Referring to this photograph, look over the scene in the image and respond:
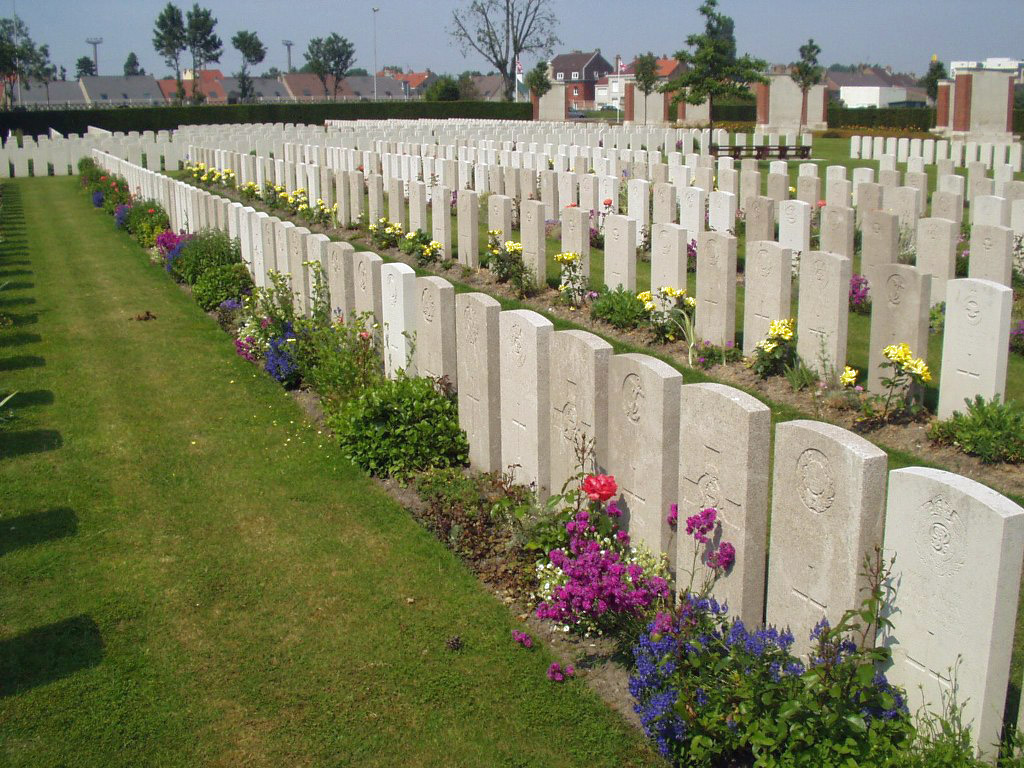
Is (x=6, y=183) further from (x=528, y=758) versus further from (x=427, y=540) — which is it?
(x=528, y=758)

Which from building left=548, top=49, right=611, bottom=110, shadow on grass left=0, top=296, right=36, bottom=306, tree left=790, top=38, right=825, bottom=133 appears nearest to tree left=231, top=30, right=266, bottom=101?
building left=548, top=49, right=611, bottom=110

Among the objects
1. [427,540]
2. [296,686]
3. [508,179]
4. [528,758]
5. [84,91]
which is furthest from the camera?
[84,91]

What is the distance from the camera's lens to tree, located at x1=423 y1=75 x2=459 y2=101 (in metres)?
58.3

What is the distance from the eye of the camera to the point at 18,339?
33.7 ft

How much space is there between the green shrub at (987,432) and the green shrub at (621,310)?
352 centimetres

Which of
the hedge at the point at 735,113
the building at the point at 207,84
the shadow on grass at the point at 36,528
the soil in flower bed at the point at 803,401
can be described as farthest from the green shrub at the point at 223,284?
the building at the point at 207,84

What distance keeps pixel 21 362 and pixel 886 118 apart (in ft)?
149

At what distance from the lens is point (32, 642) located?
4.61 metres

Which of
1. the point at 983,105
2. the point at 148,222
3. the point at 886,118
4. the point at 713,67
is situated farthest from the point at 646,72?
the point at 148,222

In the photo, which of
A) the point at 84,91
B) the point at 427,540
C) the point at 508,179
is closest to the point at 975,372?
the point at 427,540

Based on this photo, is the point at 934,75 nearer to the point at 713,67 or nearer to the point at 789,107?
the point at 789,107

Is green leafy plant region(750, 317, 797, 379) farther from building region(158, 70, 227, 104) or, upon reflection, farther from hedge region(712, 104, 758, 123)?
building region(158, 70, 227, 104)

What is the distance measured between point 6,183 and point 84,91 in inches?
3459

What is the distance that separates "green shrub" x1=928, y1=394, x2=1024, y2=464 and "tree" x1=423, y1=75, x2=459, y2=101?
180 ft
